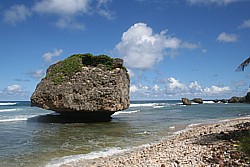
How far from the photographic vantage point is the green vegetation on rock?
925 inches

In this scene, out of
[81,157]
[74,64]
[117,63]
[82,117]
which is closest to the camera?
→ [81,157]

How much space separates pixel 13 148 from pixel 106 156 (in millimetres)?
5272

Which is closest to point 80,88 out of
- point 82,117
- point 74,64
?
point 74,64

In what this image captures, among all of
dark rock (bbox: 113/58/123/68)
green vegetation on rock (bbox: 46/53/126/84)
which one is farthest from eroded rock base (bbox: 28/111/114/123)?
dark rock (bbox: 113/58/123/68)

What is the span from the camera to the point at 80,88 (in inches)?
910

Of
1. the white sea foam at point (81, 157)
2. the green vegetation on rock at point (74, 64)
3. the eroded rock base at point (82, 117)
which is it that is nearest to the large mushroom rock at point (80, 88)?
the green vegetation on rock at point (74, 64)

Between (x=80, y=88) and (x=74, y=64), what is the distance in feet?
7.87

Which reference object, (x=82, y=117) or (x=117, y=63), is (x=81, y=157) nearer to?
(x=117, y=63)

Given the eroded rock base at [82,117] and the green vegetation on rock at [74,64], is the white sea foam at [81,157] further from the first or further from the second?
the eroded rock base at [82,117]

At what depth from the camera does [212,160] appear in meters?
7.41

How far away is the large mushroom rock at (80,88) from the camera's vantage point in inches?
899

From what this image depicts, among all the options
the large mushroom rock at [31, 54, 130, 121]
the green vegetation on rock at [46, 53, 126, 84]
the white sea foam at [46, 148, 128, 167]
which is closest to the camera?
the white sea foam at [46, 148, 128, 167]

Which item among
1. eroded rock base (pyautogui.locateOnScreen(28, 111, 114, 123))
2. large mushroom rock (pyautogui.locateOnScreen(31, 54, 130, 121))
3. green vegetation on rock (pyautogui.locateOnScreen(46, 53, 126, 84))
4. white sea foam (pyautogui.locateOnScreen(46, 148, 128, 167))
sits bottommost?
white sea foam (pyautogui.locateOnScreen(46, 148, 128, 167))

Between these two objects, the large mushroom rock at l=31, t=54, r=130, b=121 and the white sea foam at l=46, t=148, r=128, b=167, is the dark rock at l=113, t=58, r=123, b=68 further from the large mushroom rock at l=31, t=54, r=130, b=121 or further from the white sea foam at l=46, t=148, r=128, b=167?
the white sea foam at l=46, t=148, r=128, b=167
